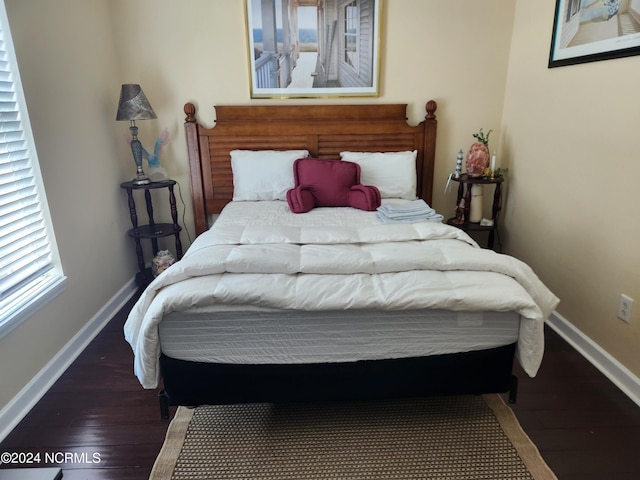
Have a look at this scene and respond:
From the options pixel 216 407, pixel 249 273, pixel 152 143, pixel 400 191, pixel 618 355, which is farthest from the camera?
pixel 152 143

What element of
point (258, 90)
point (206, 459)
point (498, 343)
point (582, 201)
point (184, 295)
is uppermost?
point (258, 90)

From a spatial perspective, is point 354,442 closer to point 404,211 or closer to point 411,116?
point 404,211

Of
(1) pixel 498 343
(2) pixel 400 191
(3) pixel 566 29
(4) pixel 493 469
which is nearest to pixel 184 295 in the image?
(1) pixel 498 343

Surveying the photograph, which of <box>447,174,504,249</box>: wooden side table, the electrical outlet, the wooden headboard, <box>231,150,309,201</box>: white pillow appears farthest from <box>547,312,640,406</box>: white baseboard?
<box>231,150,309,201</box>: white pillow

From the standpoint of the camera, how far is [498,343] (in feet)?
5.33

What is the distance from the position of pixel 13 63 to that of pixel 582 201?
2.91m

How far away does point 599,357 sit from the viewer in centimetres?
216

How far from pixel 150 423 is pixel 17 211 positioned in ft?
3.77

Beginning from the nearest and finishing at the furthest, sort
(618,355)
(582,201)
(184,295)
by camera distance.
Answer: (184,295) < (618,355) < (582,201)

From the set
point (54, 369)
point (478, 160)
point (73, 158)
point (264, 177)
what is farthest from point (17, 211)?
point (478, 160)

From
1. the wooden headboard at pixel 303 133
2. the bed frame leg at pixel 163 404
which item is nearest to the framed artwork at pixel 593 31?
the wooden headboard at pixel 303 133

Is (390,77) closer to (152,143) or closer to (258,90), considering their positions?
(258,90)

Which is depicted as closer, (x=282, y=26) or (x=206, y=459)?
(x=206, y=459)

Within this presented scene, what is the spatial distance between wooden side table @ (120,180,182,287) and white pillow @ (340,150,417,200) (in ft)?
4.41
